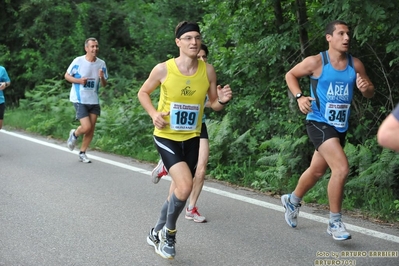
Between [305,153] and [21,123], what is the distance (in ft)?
31.2

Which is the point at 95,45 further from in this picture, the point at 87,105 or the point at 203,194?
the point at 203,194

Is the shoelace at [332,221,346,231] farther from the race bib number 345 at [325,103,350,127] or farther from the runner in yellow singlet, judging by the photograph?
the runner in yellow singlet

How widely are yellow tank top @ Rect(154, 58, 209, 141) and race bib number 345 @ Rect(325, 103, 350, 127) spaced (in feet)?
3.98

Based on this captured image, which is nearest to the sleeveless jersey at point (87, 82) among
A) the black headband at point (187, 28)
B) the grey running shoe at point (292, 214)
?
the grey running shoe at point (292, 214)

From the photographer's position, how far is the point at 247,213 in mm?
6902

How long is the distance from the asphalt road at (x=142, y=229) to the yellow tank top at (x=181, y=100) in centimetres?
104

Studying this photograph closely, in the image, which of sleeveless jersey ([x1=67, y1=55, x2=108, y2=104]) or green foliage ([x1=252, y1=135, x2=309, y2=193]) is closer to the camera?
green foliage ([x1=252, y1=135, x2=309, y2=193])

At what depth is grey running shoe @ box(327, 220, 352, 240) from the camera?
5.55 metres

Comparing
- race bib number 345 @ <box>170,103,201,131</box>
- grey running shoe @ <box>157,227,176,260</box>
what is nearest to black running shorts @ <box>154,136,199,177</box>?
race bib number 345 @ <box>170,103,201,131</box>

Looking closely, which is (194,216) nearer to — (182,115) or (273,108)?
(182,115)

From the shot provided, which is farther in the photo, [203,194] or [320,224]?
[203,194]

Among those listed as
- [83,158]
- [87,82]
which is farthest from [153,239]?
[87,82]

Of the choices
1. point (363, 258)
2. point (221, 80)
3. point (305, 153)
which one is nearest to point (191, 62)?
point (363, 258)

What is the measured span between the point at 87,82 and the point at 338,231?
624 centimetres
